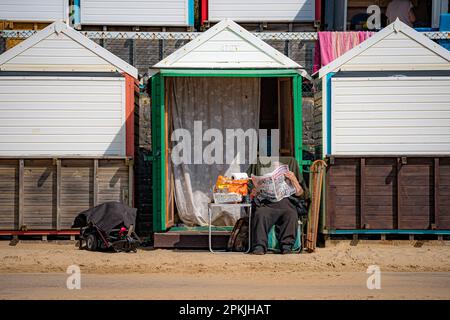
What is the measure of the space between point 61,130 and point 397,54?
5644 millimetres

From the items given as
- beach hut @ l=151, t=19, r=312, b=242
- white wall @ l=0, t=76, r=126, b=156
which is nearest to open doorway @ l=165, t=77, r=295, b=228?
beach hut @ l=151, t=19, r=312, b=242

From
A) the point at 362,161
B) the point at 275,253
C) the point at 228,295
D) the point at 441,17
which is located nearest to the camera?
the point at 228,295

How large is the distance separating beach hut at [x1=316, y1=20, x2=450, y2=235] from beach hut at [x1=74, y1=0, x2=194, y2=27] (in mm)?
7531

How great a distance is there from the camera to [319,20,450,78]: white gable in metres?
14.3

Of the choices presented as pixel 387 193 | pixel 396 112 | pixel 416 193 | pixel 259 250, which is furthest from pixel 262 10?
pixel 259 250

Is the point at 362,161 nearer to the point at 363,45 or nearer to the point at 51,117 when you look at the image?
the point at 363,45

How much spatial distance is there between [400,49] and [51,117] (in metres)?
5.83

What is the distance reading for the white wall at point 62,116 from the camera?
14727 mm

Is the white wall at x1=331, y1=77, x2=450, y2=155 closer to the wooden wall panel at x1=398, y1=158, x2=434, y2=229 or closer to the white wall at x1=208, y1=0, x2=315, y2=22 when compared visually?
the wooden wall panel at x1=398, y1=158, x2=434, y2=229

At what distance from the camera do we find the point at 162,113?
45.8 ft

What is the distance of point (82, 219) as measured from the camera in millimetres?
13625

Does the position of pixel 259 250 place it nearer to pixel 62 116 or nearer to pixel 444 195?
pixel 444 195
